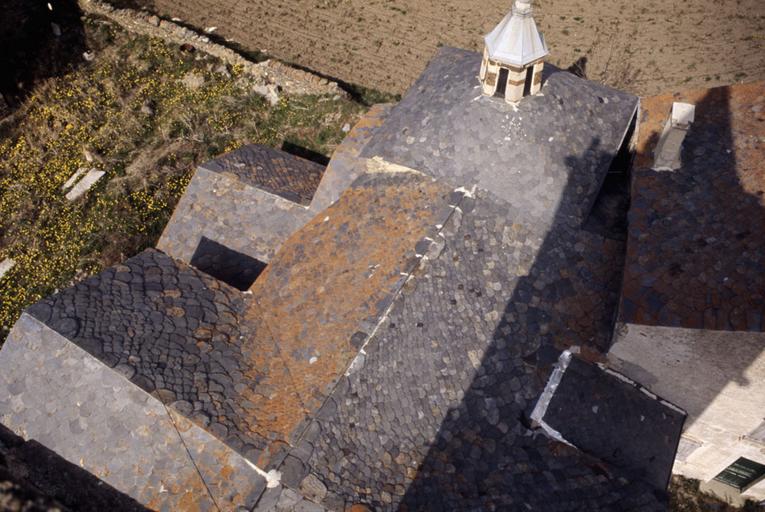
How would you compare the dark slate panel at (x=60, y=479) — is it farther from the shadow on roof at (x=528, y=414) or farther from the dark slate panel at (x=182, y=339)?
the shadow on roof at (x=528, y=414)

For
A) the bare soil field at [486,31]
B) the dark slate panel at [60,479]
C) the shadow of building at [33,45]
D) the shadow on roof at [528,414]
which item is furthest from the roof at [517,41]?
the shadow of building at [33,45]

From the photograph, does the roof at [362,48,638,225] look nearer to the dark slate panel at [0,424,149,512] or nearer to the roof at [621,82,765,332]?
the roof at [621,82,765,332]

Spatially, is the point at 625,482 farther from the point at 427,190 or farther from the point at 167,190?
the point at 167,190

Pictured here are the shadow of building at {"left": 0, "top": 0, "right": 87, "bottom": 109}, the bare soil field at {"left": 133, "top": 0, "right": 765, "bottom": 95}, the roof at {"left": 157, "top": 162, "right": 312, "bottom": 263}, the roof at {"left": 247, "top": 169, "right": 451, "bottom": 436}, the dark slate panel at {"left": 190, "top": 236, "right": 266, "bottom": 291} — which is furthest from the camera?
the shadow of building at {"left": 0, "top": 0, "right": 87, "bottom": 109}

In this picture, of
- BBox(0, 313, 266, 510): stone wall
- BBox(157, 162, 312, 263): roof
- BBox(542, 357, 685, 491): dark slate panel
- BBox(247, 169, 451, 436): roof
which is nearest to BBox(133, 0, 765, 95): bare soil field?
BBox(157, 162, 312, 263): roof

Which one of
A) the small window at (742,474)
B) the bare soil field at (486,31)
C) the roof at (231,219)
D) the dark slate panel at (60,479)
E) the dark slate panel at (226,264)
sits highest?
the bare soil field at (486,31)

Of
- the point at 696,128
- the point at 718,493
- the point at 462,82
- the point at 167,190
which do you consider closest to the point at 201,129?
the point at 167,190
